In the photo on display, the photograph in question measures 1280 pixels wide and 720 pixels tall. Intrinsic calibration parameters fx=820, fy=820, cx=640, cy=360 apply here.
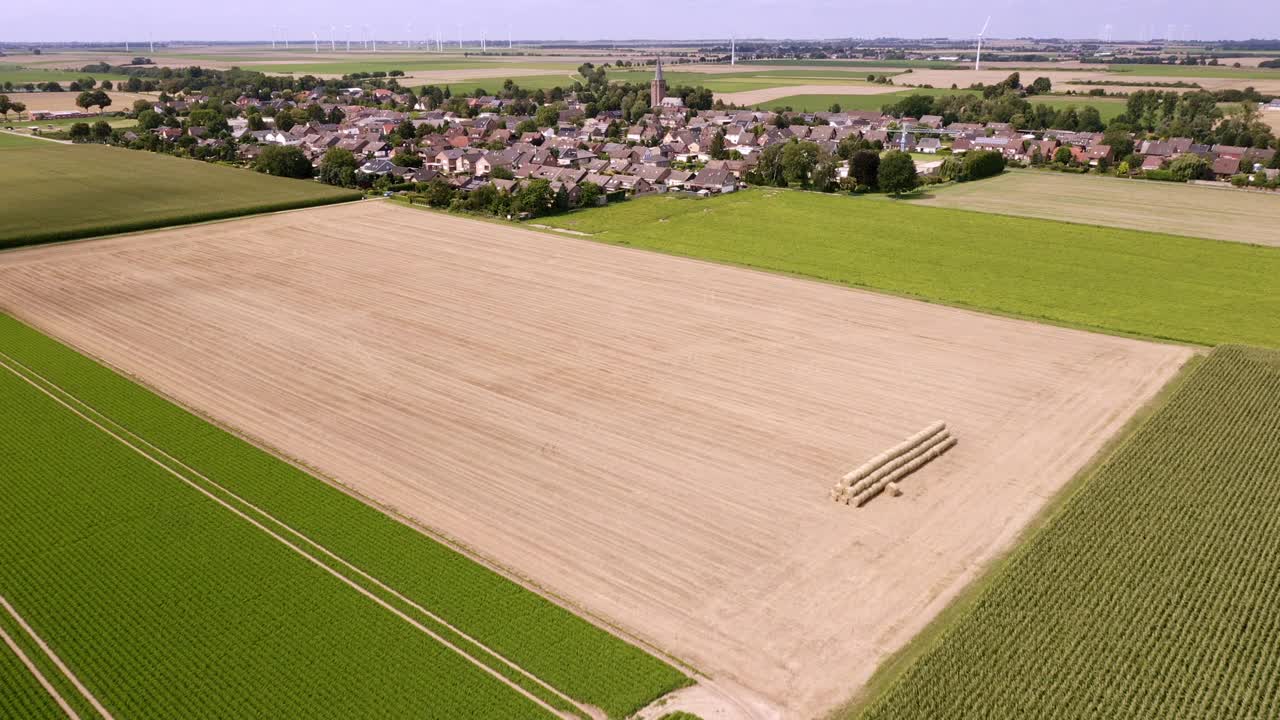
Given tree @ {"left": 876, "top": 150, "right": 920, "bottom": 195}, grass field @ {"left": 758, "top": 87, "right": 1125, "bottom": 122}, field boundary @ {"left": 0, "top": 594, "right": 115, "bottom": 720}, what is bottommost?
field boundary @ {"left": 0, "top": 594, "right": 115, "bottom": 720}

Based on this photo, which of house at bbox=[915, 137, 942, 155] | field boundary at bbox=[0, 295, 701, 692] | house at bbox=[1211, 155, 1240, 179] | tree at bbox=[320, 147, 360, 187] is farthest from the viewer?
house at bbox=[915, 137, 942, 155]

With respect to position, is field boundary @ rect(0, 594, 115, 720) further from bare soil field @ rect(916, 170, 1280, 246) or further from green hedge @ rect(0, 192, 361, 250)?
bare soil field @ rect(916, 170, 1280, 246)

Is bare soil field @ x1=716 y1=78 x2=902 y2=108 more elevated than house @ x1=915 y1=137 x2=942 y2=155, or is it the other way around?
bare soil field @ x1=716 y1=78 x2=902 y2=108

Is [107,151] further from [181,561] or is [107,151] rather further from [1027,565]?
[1027,565]

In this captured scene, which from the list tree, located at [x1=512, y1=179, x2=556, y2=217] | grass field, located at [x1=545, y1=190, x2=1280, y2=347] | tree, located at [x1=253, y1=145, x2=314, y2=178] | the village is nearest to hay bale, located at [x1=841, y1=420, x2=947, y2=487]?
grass field, located at [x1=545, y1=190, x2=1280, y2=347]

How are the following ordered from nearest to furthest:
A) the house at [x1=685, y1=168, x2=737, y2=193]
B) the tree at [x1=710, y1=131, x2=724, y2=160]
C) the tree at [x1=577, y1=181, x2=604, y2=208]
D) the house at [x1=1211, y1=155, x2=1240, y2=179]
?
the tree at [x1=577, y1=181, x2=604, y2=208]
the house at [x1=685, y1=168, x2=737, y2=193]
the house at [x1=1211, y1=155, x2=1240, y2=179]
the tree at [x1=710, y1=131, x2=724, y2=160]

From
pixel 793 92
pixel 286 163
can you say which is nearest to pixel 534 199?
pixel 286 163

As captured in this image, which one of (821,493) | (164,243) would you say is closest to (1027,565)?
(821,493)
